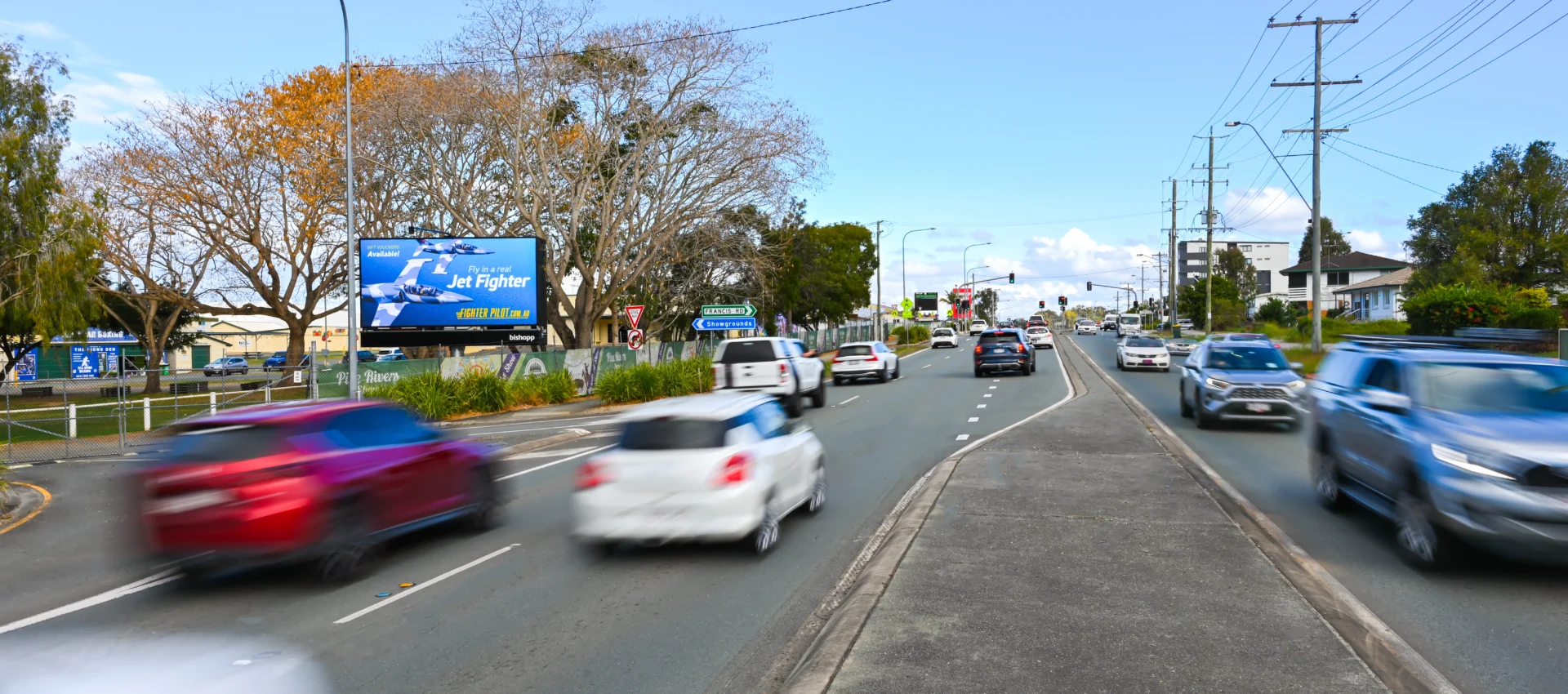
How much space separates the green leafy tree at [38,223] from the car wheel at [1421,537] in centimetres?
3030

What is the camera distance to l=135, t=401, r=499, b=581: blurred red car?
7.54 meters

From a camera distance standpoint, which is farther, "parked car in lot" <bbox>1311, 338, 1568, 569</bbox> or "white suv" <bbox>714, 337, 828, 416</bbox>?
"white suv" <bbox>714, 337, 828, 416</bbox>

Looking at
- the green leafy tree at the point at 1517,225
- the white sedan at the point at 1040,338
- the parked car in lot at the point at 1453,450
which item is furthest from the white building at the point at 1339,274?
the parked car in lot at the point at 1453,450

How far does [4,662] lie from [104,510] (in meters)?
A: 11.8

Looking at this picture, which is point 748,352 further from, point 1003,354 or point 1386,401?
point 1386,401

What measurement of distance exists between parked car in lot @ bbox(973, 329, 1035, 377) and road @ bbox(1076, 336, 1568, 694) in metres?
22.8

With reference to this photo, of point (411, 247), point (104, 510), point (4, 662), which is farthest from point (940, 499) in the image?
point (411, 247)

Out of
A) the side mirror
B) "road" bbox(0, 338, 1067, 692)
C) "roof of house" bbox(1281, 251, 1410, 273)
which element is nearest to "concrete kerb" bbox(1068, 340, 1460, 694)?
the side mirror

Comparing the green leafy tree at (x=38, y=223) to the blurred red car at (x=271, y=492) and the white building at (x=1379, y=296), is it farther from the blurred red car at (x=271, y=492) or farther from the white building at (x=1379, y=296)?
the white building at (x=1379, y=296)

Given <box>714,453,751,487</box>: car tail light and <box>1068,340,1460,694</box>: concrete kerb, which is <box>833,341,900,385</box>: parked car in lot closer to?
<box>1068,340,1460,694</box>: concrete kerb

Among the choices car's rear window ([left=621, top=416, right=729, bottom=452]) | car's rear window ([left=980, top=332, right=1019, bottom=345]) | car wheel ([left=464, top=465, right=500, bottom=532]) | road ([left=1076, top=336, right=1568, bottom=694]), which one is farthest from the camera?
car's rear window ([left=980, top=332, right=1019, bottom=345])

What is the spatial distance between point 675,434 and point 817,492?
8.42 feet

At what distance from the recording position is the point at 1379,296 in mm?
77875

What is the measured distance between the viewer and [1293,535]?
910 cm
